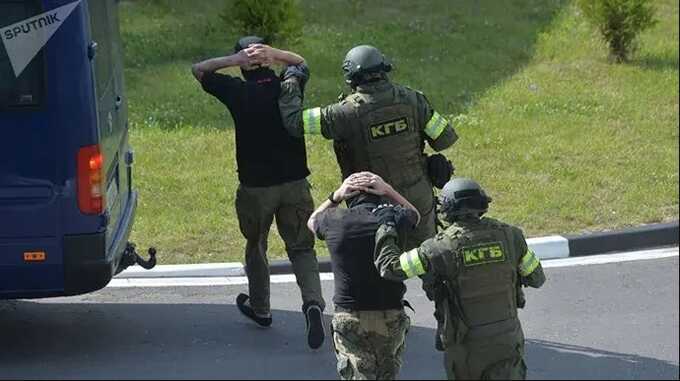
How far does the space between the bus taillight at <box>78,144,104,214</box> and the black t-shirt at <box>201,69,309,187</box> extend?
774 millimetres

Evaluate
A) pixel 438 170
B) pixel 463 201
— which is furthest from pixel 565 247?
pixel 463 201

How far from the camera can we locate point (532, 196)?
37.4ft

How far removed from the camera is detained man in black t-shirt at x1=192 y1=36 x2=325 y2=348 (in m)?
7.99

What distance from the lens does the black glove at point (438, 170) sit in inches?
314

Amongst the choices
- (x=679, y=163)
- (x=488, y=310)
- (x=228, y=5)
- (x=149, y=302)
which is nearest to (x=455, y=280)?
(x=488, y=310)

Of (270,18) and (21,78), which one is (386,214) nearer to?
(21,78)

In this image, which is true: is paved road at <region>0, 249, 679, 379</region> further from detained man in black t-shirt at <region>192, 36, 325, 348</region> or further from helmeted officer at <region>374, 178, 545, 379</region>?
helmeted officer at <region>374, 178, 545, 379</region>

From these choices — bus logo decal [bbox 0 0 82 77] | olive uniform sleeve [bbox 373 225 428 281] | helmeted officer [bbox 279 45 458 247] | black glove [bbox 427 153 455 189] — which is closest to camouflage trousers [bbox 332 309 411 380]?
olive uniform sleeve [bbox 373 225 428 281]

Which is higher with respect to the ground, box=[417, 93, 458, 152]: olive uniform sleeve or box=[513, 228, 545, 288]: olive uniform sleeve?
box=[417, 93, 458, 152]: olive uniform sleeve

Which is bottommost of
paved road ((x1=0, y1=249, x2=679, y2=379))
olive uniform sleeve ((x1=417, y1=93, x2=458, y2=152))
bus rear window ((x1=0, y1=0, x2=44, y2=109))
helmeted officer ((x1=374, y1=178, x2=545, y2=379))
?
paved road ((x1=0, y1=249, x2=679, y2=379))

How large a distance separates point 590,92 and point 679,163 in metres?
2.32

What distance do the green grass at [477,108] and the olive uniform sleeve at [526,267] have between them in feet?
13.2

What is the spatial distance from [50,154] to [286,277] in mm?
2604

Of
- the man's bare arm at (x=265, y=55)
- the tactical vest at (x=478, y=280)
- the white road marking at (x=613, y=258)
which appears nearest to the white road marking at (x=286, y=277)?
the white road marking at (x=613, y=258)
